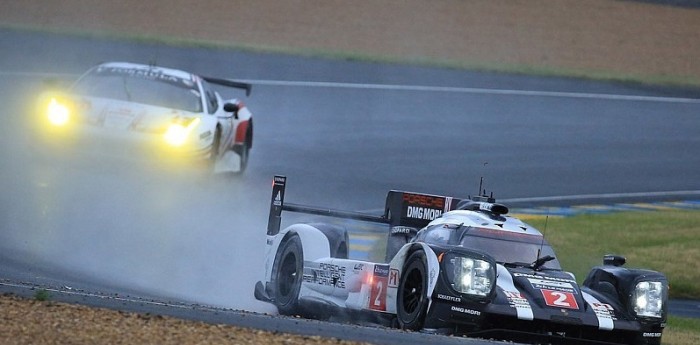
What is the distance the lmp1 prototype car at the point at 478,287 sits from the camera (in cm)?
900

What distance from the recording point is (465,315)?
29.5ft

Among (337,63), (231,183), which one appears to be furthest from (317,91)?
(231,183)

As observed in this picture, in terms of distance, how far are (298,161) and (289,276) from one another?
855 centimetres

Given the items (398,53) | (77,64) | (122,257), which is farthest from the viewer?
(398,53)

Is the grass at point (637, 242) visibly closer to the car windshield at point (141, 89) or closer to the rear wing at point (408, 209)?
the rear wing at point (408, 209)

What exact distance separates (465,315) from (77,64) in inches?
660

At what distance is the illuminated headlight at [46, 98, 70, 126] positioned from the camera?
15820 millimetres

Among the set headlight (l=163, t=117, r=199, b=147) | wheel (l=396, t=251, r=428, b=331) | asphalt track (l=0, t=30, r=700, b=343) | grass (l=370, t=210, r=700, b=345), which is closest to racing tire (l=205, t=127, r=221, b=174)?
asphalt track (l=0, t=30, r=700, b=343)

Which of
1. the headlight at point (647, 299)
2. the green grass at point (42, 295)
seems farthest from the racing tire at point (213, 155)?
the green grass at point (42, 295)

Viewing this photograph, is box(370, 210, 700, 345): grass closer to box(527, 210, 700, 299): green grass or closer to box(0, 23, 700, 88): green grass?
box(527, 210, 700, 299): green grass

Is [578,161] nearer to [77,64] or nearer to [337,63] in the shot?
[337,63]

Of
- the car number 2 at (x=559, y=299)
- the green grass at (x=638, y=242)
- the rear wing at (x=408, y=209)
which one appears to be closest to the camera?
the car number 2 at (x=559, y=299)

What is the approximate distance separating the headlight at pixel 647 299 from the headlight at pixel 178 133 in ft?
25.1

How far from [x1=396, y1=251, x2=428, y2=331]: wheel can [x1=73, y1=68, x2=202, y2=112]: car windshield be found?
293 inches
